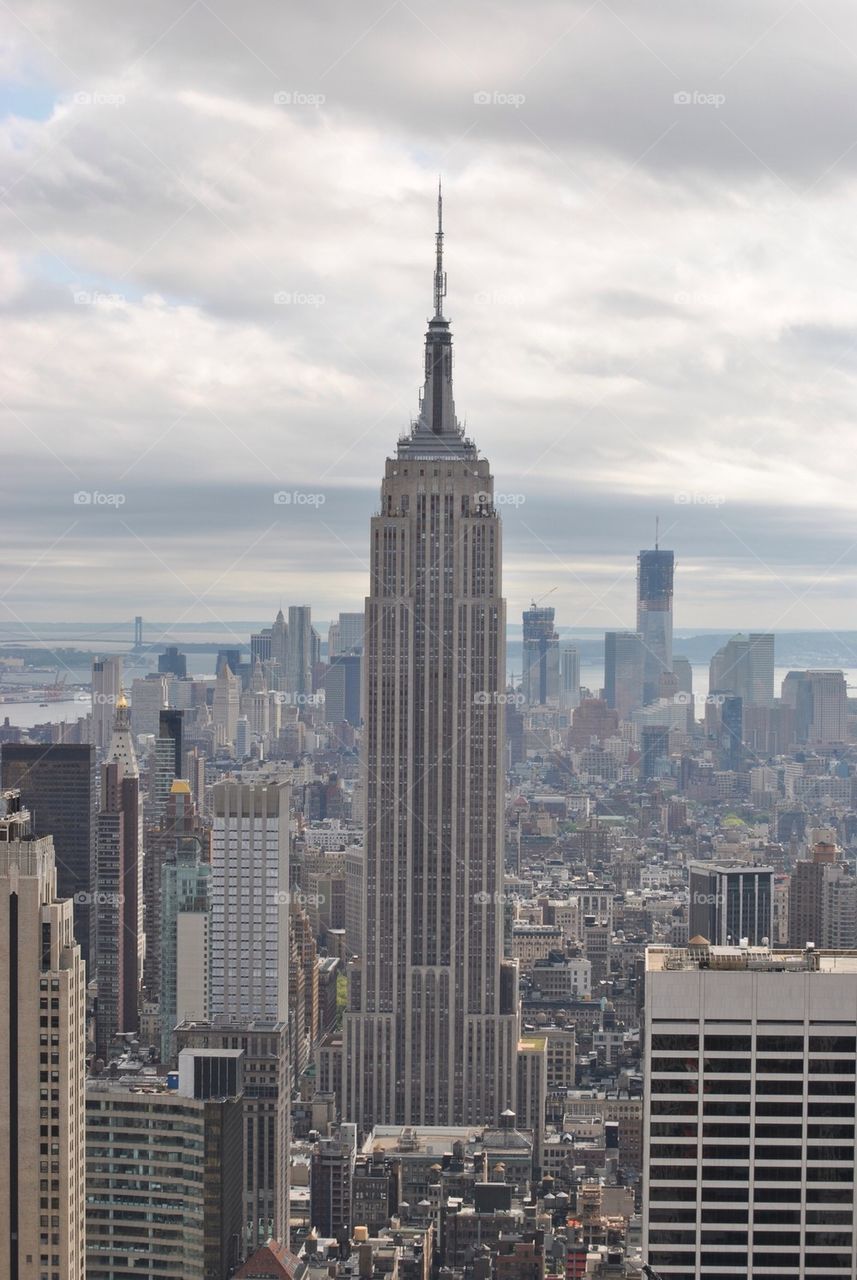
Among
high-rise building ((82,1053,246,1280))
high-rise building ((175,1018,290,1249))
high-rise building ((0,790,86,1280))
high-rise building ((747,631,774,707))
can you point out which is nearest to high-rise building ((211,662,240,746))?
high-rise building ((175,1018,290,1249))

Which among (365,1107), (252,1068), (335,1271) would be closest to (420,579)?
(365,1107)

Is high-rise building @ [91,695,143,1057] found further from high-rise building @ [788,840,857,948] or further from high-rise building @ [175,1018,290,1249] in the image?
high-rise building @ [788,840,857,948]

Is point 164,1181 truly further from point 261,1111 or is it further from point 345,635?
point 345,635

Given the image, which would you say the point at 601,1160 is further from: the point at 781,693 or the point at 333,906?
the point at 333,906

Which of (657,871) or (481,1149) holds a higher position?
(657,871)

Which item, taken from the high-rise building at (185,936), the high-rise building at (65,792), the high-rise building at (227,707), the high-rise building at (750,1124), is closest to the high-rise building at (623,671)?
the high-rise building at (227,707)

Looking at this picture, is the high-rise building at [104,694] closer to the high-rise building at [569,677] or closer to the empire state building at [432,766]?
the empire state building at [432,766]

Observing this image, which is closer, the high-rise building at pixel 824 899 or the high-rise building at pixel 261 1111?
the high-rise building at pixel 261 1111
